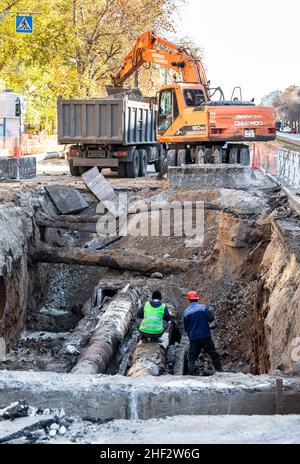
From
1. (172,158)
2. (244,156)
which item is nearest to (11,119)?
(172,158)

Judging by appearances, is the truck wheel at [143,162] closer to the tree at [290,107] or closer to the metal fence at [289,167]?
the metal fence at [289,167]

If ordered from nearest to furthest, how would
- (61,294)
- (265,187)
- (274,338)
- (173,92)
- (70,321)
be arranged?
(274,338)
(70,321)
(61,294)
(265,187)
(173,92)

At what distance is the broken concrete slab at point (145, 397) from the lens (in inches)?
229

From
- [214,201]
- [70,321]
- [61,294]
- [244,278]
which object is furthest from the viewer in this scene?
[214,201]

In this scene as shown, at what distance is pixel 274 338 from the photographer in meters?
7.82

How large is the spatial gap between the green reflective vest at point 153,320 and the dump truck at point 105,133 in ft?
45.0

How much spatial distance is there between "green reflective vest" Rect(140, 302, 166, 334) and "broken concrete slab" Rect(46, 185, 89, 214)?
8.84m

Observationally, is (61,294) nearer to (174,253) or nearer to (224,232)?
(174,253)

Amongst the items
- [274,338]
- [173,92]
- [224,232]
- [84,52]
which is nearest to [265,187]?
[173,92]

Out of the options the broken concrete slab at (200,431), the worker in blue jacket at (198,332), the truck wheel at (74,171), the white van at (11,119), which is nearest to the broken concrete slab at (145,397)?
the broken concrete slab at (200,431)

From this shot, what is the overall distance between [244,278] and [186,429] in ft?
23.5

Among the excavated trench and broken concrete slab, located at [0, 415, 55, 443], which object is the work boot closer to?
the excavated trench

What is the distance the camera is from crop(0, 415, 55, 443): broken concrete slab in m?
4.86

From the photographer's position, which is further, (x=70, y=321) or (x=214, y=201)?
(x=214, y=201)
